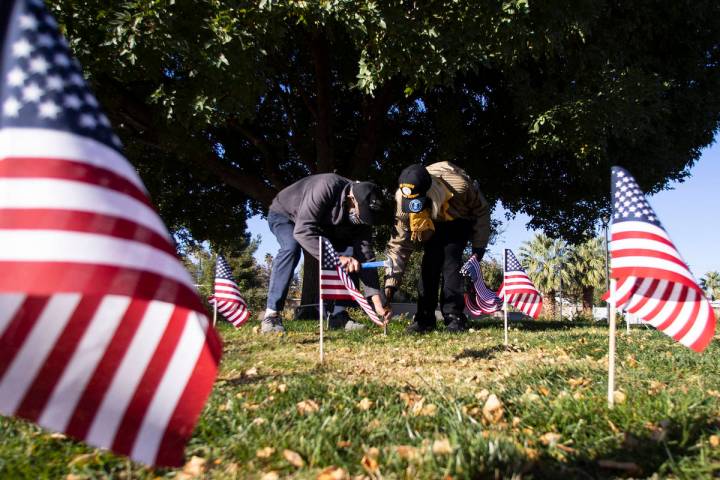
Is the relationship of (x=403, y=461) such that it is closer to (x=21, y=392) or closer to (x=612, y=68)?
(x=21, y=392)

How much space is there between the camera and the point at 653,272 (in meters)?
2.59

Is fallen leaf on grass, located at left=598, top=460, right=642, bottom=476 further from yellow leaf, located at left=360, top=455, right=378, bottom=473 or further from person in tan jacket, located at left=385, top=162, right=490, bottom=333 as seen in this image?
person in tan jacket, located at left=385, top=162, right=490, bottom=333

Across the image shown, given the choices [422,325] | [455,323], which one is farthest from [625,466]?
[455,323]

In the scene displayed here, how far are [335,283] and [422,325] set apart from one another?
6.06ft

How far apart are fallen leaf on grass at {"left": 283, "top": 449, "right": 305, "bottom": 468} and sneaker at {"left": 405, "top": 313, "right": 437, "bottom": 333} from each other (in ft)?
15.0

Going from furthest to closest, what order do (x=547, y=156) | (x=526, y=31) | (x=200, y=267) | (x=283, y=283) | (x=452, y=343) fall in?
(x=200, y=267), (x=547, y=156), (x=526, y=31), (x=283, y=283), (x=452, y=343)

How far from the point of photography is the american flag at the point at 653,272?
2.63m

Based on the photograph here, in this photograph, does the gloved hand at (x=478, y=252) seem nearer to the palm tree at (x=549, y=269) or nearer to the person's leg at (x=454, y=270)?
the person's leg at (x=454, y=270)

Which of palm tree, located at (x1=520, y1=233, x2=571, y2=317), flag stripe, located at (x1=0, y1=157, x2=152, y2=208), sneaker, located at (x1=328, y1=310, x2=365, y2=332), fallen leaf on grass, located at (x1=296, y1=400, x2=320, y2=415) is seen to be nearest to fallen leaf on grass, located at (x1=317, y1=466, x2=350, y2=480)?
fallen leaf on grass, located at (x1=296, y1=400, x2=320, y2=415)

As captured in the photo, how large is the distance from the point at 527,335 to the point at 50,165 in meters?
5.97

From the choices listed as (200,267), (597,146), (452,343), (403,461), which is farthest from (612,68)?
(200,267)

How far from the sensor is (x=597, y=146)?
963 cm

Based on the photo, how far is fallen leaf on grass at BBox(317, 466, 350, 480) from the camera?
1826 mm

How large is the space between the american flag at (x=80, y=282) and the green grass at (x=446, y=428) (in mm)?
683
